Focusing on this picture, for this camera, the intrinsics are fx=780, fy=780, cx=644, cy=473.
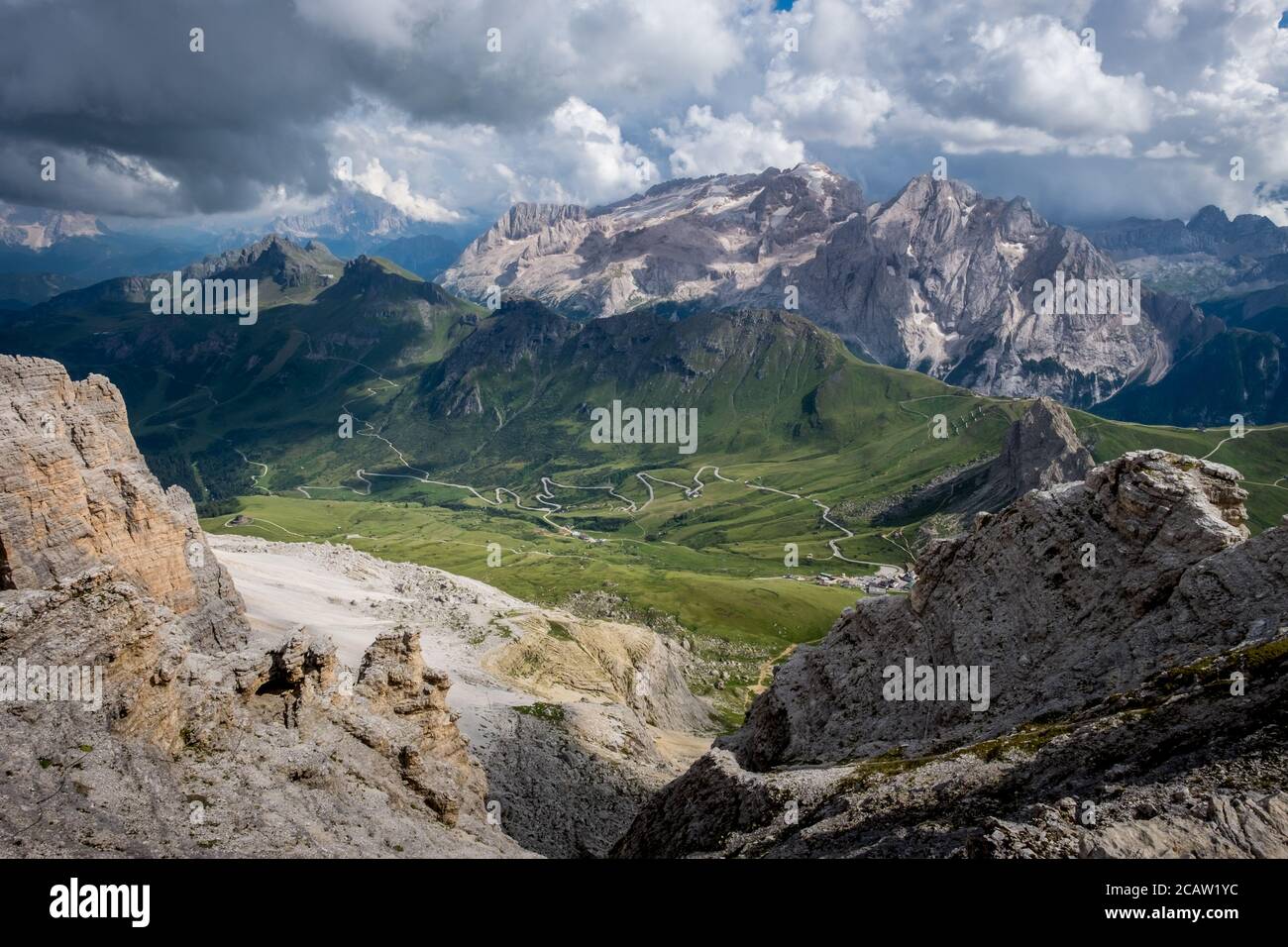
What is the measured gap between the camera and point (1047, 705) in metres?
53.9

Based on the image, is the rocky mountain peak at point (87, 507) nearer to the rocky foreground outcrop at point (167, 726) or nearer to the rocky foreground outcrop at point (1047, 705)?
the rocky foreground outcrop at point (167, 726)

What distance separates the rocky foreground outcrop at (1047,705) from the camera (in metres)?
33.4

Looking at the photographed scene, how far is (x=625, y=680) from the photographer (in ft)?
466

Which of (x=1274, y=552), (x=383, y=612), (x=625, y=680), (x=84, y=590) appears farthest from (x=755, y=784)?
(x=383, y=612)

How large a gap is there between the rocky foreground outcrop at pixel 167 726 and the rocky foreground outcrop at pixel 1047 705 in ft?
67.4

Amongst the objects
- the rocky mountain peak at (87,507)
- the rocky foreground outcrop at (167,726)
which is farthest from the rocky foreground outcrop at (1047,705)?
the rocky mountain peak at (87,507)

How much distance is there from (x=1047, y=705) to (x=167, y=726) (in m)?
56.0

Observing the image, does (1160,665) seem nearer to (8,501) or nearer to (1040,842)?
(1040,842)

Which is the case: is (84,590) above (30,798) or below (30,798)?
above

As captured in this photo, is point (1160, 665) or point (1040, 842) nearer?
point (1040, 842)

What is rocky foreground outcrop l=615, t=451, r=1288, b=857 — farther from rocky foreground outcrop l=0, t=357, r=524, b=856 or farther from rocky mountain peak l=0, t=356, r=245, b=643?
rocky mountain peak l=0, t=356, r=245, b=643

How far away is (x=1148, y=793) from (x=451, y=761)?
56964 mm
